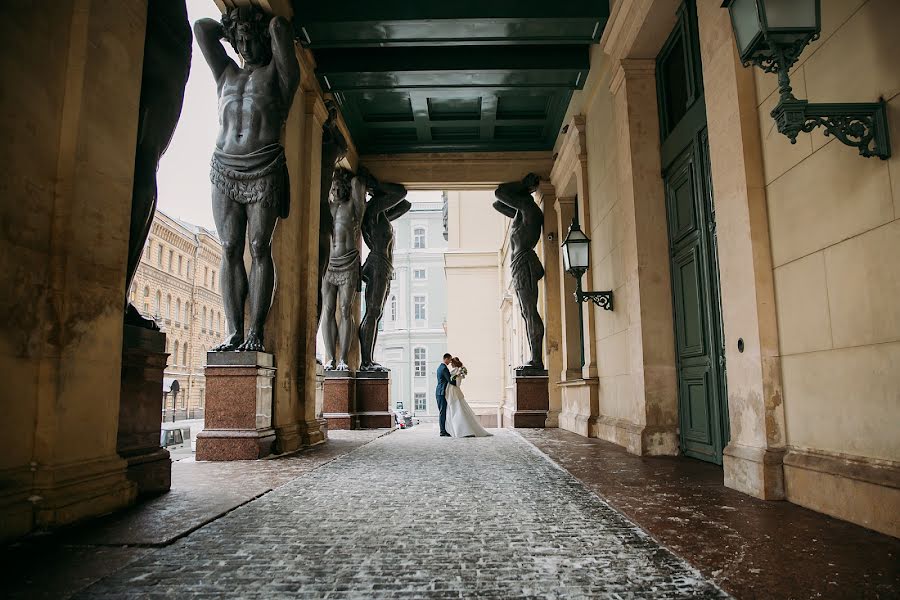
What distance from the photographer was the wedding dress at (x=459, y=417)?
9.90 m

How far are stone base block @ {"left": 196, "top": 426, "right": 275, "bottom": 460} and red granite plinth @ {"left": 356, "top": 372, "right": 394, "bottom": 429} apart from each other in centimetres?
564

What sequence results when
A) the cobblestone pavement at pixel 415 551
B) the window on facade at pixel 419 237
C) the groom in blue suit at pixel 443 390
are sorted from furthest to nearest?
the window on facade at pixel 419 237 < the groom in blue suit at pixel 443 390 < the cobblestone pavement at pixel 415 551

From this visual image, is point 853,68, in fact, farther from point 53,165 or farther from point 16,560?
point 16,560

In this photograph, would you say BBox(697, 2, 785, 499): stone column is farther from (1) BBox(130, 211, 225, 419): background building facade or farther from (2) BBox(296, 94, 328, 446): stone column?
(1) BBox(130, 211, 225, 419): background building facade

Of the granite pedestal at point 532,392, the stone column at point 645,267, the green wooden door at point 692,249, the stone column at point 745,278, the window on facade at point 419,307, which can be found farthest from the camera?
the window on facade at point 419,307

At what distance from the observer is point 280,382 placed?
22.9 ft

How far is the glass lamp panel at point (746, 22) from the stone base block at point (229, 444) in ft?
17.3

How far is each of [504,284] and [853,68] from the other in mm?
19747

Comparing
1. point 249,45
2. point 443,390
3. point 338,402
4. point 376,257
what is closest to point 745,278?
point 249,45

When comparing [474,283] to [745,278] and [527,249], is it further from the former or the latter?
[745,278]

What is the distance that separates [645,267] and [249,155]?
14.1 feet

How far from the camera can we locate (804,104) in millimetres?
2752

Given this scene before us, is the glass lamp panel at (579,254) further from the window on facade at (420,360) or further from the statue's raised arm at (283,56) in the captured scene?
the window on facade at (420,360)

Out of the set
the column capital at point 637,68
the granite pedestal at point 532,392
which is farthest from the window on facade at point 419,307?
the column capital at point 637,68
